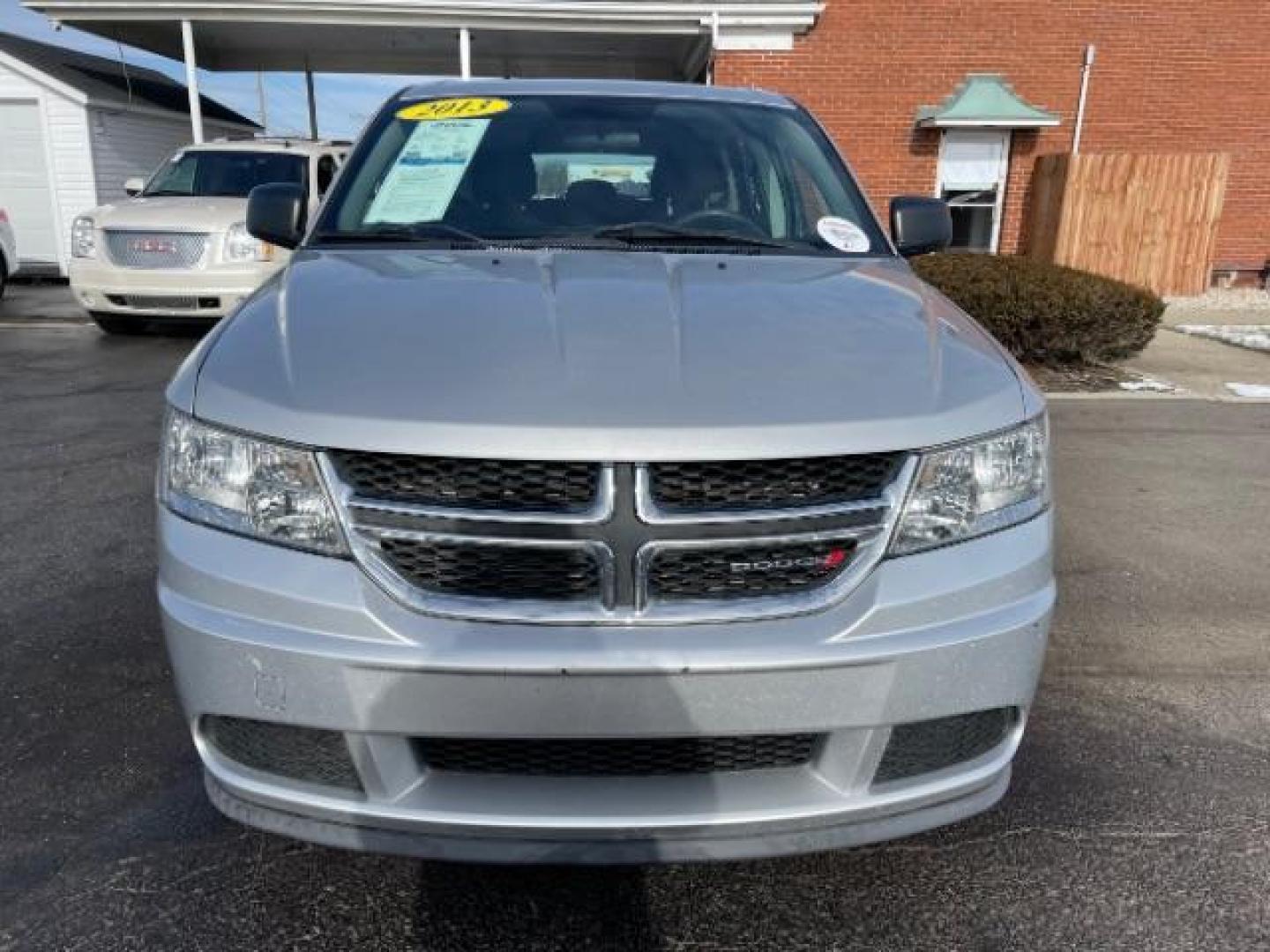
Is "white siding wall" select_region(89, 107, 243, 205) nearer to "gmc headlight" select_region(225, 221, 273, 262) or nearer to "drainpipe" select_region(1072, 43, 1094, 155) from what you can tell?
"gmc headlight" select_region(225, 221, 273, 262)

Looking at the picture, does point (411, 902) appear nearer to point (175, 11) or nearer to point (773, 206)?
point (773, 206)

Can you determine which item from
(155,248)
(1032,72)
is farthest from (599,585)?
(1032,72)

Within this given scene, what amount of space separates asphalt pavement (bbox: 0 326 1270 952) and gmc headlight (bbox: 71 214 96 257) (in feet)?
18.7

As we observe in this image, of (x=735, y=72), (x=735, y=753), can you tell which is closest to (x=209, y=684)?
(x=735, y=753)

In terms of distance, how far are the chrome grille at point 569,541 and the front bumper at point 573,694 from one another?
0.04 metres

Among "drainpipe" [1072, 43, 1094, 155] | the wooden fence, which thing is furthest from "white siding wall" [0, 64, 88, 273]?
"drainpipe" [1072, 43, 1094, 155]

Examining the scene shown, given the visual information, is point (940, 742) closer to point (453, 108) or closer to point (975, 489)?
point (975, 489)

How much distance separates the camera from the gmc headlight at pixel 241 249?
28.1 ft

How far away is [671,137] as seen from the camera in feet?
10.8

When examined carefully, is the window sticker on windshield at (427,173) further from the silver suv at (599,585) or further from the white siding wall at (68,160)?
the white siding wall at (68,160)

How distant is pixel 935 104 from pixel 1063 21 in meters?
1.96

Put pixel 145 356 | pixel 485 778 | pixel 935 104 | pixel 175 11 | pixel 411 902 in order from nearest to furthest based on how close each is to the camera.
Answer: pixel 485 778 → pixel 411 902 → pixel 145 356 → pixel 175 11 → pixel 935 104

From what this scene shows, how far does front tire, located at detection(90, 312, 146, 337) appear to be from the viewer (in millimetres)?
9263

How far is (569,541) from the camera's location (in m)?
1.69
